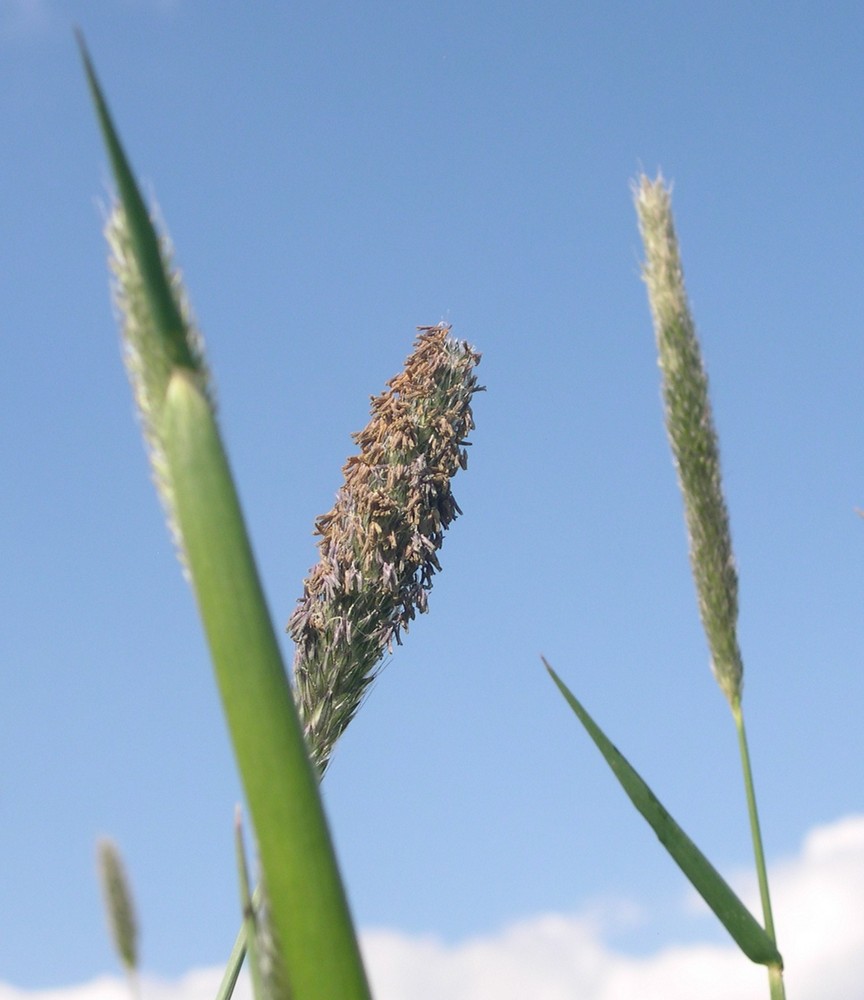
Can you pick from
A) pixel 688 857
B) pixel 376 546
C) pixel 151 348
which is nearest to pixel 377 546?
pixel 376 546

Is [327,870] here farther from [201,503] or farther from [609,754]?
[609,754]

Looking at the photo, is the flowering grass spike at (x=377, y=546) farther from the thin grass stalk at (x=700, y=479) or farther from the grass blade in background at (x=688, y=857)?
the thin grass stalk at (x=700, y=479)

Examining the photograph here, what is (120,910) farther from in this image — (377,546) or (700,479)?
(377,546)

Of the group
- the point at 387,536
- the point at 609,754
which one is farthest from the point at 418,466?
the point at 609,754

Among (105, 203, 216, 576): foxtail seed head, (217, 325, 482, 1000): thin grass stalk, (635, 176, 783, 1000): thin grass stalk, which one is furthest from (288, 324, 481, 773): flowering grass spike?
(105, 203, 216, 576): foxtail seed head

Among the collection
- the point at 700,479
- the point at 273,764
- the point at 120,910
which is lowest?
the point at 120,910

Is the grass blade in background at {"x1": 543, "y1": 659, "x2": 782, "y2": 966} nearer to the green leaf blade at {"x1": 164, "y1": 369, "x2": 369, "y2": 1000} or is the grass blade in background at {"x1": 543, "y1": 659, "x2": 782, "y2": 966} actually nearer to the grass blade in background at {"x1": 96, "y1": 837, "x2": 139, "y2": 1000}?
the grass blade in background at {"x1": 96, "y1": 837, "x2": 139, "y2": 1000}

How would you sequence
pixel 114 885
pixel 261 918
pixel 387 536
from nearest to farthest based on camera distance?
1. pixel 261 918
2. pixel 114 885
3. pixel 387 536
